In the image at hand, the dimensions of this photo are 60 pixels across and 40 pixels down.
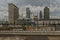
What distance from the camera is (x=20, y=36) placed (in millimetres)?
19547

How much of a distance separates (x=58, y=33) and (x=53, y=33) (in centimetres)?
57

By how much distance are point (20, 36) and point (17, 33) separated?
515mm

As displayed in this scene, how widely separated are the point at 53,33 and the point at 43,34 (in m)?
1.16

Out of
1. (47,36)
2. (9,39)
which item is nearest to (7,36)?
(9,39)

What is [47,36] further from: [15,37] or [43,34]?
[15,37]

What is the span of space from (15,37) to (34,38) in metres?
2.26

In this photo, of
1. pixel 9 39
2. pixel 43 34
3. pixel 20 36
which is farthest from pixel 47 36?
pixel 9 39

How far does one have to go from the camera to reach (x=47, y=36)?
63.1 feet

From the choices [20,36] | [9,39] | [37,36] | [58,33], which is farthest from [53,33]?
[9,39]

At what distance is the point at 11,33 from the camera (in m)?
19.5

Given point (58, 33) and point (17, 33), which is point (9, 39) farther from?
point (58, 33)

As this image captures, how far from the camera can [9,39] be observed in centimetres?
1986

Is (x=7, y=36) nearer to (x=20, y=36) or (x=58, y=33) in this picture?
(x=20, y=36)

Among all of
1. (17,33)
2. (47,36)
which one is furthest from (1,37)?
(47,36)
